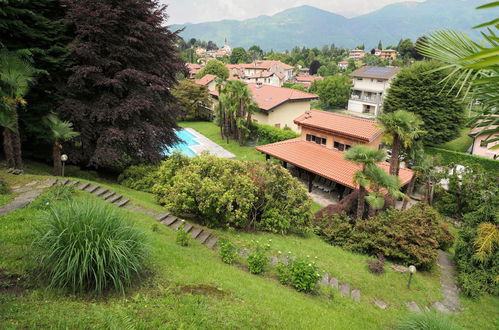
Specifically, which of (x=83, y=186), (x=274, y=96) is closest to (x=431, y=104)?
(x=274, y=96)

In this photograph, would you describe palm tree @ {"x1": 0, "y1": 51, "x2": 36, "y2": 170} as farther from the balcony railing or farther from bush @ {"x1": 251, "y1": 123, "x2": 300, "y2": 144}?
the balcony railing

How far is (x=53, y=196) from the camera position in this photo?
10398 millimetres

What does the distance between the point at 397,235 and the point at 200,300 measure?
10379 millimetres

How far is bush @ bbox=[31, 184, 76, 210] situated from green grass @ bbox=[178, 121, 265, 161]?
48.8 ft

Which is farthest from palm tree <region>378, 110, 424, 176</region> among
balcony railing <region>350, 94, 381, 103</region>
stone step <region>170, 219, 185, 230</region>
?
balcony railing <region>350, 94, 381, 103</region>

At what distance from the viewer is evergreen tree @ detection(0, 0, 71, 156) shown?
13.4 m

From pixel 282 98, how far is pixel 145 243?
33076 mm

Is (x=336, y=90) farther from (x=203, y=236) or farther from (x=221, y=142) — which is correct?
(x=203, y=236)

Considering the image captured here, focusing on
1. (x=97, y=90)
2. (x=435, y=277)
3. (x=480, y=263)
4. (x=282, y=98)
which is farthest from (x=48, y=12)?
(x=282, y=98)

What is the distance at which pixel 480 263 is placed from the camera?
1230cm

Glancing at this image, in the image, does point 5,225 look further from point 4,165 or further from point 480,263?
point 480,263

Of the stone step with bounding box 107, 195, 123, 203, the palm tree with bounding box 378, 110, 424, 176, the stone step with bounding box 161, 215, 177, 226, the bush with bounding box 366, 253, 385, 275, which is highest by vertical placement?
the palm tree with bounding box 378, 110, 424, 176

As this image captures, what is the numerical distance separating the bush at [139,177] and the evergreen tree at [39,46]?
451 centimetres

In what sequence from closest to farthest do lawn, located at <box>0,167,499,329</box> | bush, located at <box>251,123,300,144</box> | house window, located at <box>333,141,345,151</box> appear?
lawn, located at <box>0,167,499,329</box> < house window, located at <box>333,141,345,151</box> < bush, located at <box>251,123,300,144</box>
